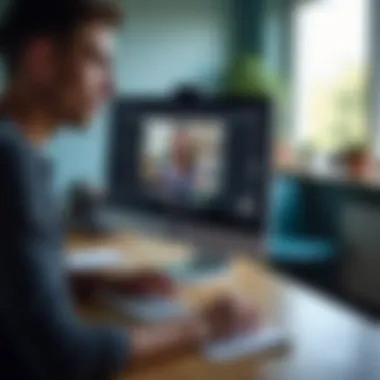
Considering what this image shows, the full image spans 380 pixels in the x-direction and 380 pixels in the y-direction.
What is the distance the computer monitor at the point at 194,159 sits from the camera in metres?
1.88

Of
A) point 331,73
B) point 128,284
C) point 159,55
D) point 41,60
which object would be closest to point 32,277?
point 41,60

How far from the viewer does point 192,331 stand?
1.37 meters

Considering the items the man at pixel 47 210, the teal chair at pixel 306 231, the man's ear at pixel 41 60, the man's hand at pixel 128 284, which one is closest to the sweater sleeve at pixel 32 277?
the man at pixel 47 210

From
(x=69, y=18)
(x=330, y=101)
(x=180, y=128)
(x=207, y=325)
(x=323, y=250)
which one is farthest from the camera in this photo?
(x=330, y=101)

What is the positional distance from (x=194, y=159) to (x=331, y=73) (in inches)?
65.1

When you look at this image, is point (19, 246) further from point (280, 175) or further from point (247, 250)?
point (280, 175)

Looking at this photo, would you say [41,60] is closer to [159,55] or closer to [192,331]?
[192,331]

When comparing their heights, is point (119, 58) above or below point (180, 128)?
above

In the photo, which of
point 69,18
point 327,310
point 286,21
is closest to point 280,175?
point 286,21

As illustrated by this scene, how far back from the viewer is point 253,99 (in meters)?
1.92

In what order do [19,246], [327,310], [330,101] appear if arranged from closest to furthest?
[19,246], [327,310], [330,101]

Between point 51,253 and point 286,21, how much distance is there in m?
2.78

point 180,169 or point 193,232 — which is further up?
point 180,169

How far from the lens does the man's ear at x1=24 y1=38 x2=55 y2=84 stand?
3.88 ft
